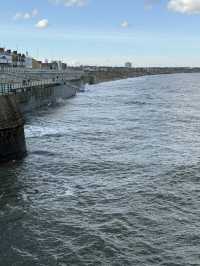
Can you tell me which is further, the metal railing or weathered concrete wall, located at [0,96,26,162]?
the metal railing

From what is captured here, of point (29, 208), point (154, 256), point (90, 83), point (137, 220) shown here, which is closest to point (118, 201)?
point (137, 220)

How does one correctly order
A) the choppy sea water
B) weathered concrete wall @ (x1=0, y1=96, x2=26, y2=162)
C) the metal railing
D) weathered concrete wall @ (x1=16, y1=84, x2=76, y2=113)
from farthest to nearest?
weathered concrete wall @ (x1=16, y1=84, x2=76, y2=113)
the metal railing
weathered concrete wall @ (x1=0, y1=96, x2=26, y2=162)
the choppy sea water

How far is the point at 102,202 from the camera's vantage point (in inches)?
922

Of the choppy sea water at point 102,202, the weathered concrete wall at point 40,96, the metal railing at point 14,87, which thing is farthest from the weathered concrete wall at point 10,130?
the weathered concrete wall at point 40,96

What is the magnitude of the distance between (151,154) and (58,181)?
9.68 metres

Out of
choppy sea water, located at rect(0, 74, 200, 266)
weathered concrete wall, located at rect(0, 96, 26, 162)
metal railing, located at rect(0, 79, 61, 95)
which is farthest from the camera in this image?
metal railing, located at rect(0, 79, 61, 95)

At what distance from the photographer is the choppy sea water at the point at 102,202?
699 inches

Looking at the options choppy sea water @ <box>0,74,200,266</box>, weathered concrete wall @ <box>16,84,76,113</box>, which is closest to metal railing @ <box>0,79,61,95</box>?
weathered concrete wall @ <box>16,84,76,113</box>

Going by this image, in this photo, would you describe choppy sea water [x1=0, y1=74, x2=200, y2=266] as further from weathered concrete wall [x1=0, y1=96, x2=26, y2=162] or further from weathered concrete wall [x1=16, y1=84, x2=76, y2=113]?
weathered concrete wall [x1=16, y1=84, x2=76, y2=113]

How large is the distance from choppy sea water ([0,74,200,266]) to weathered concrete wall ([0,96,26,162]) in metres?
0.98

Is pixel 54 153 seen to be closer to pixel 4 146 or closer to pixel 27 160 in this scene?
pixel 27 160

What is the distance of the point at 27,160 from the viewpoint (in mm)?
32094

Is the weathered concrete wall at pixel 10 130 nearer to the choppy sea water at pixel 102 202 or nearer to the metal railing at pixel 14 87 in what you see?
the choppy sea water at pixel 102 202

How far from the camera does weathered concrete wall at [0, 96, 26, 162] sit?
29812mm
